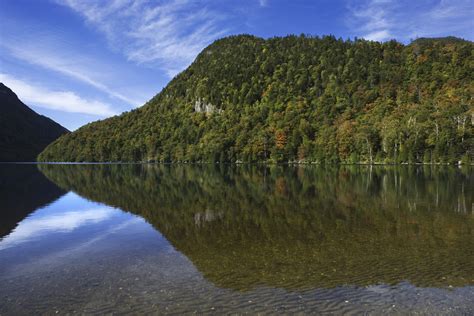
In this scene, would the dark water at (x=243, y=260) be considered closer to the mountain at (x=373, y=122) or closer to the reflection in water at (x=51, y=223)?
the reflection in water at (x=51, y=223)

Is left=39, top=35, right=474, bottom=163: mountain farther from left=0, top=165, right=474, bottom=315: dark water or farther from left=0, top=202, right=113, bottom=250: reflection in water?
left=0, top=202, right=113, bottom=250: reflection in water

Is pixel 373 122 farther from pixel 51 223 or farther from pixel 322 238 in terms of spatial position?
pixel 51 223

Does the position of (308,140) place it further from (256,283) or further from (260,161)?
(256,283)

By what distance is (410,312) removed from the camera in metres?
8.66

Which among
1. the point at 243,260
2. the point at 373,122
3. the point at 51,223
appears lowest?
the point at 51,223

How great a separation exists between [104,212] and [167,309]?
1973cm

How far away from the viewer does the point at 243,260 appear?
44.0ft

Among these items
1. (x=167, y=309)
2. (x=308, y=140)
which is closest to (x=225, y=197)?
(x=167, y=309)

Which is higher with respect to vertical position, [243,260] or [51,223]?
[243,260]

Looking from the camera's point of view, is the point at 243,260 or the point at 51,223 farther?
the point at 51,223

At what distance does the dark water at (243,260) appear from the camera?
9359mm

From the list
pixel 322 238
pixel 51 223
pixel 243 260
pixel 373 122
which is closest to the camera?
pixel 243 260

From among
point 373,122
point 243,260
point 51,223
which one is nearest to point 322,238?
point 243,260

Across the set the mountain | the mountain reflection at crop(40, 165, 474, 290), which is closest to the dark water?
the mountain reflection at crop(40, 165, 474, 290)
